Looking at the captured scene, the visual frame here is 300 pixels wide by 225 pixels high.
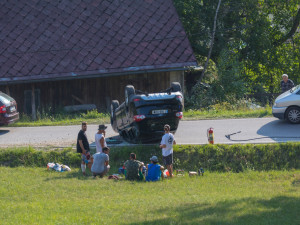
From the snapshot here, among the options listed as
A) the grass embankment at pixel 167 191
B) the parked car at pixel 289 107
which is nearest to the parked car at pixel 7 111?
the grass embankment at pixel 167 191

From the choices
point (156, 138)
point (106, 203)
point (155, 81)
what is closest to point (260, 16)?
point (155, 81)

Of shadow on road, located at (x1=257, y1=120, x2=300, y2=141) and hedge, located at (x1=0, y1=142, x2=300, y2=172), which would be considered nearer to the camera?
hedge, located at (x1=0, y1=142, x2=300, y2=172)

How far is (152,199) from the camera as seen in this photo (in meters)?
11.7

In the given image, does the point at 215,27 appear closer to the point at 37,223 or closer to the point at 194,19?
the point at 194,19

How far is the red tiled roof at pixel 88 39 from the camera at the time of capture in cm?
2631

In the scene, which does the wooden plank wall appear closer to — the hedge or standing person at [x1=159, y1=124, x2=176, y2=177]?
the hedge

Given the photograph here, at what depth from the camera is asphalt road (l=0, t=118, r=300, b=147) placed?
1717 cm

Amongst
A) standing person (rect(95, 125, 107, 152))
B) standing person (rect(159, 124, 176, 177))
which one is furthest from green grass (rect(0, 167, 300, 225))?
standing person (rect(95, 125, 107, 152))

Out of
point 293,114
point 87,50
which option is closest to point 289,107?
point 293,114

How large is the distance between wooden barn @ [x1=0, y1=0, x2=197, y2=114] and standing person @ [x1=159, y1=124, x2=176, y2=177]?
11652mm

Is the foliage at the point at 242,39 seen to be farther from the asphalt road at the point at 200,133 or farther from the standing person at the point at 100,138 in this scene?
the standing person at the point at 100,138

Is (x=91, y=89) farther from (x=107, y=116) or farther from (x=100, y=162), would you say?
(x=100, y=162)

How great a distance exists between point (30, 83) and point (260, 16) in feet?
47.7

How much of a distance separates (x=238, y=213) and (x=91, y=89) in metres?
18.7
